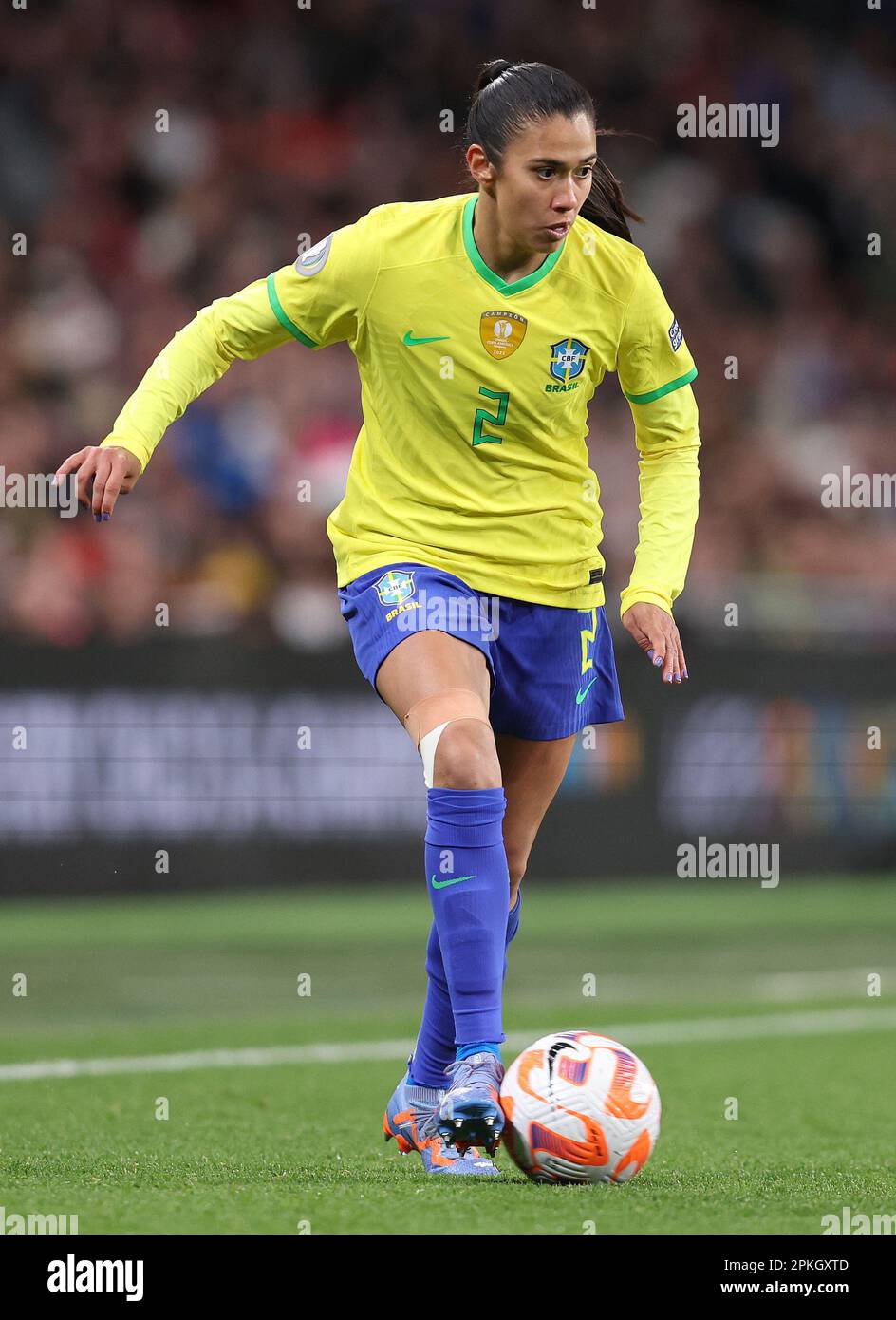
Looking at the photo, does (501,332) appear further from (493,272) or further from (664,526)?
(664,526)

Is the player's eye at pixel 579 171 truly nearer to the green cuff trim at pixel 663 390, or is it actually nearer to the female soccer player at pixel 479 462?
the female soccer player at pixel 479 462

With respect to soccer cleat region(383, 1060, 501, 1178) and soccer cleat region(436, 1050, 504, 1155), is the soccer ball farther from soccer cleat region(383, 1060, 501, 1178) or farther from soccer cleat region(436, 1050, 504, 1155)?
soccer cleat region(383, 1060, 501, 1178)

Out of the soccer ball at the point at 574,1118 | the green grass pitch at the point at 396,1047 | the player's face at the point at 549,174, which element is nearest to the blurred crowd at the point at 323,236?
the green grass pitch at the point at 396,1047

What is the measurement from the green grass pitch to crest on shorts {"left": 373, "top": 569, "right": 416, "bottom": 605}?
1.28 meters

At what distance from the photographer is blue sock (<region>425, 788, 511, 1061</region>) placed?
13.9ft

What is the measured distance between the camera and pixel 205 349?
15.3ft

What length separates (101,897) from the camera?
10781 millimetres

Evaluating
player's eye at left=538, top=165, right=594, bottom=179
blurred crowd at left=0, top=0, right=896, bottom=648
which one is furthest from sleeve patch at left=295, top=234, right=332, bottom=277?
blurred crowd at left=0, top=0, right=896, bottom=648

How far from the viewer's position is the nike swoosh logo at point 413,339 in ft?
15.1
